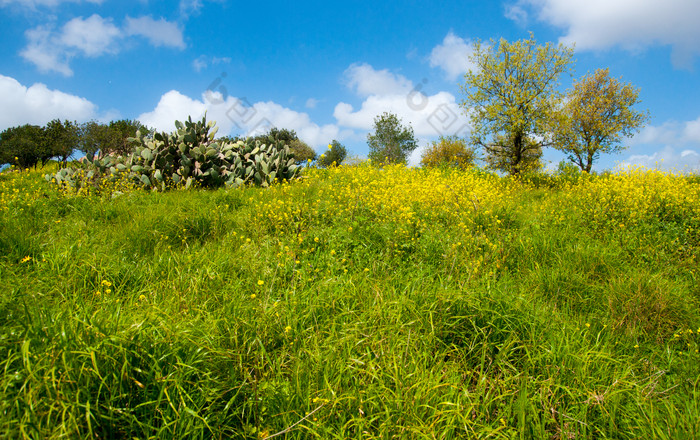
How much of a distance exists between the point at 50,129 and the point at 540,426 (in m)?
52.6

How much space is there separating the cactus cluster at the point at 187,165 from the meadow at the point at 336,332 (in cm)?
303

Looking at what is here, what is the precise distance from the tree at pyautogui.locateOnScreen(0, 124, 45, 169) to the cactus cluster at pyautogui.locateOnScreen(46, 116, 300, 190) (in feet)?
122

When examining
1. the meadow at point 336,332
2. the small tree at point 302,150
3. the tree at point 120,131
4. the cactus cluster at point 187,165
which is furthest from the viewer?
the small tree at point 302,150

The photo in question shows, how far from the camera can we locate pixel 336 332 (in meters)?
2.80

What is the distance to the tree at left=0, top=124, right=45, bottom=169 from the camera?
36656mm

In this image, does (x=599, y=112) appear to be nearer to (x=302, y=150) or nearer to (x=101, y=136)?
(x=302, y=150)

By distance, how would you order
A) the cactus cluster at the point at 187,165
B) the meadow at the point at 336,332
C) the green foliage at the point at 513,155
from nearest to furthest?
the meadow at the point at 336,332, the cactus cluster at the point at 187,165, the green foliage at the point at 513,155

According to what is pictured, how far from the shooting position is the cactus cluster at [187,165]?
8.45m

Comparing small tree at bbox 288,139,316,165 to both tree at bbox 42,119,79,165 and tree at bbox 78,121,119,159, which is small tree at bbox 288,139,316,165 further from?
tree at bbox 42,119,79,165

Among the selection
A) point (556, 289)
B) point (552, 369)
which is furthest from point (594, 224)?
point (552, 369)

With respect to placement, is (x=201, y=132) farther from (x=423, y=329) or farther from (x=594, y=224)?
(x=594, y=224)

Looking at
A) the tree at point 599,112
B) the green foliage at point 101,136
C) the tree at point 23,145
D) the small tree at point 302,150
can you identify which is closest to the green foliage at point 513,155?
the tree at point 599,112

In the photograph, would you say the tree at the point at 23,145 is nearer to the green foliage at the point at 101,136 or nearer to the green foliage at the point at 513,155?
the green foliage at the point at 101,136

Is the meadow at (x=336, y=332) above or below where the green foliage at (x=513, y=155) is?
below
